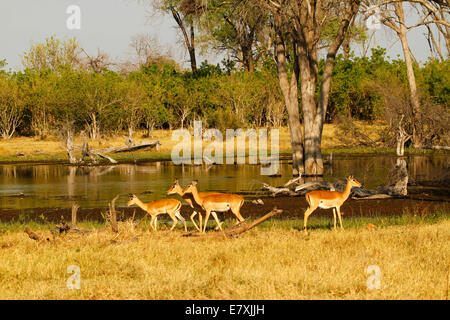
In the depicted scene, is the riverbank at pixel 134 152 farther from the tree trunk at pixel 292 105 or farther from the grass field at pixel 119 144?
the tree trunk at pixel 292 105

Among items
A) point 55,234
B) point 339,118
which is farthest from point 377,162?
point 55,234

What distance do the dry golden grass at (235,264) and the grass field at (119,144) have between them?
97.3 feet

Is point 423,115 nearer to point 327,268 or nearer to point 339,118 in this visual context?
point 339,118

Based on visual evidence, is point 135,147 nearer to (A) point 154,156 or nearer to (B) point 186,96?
(A) point 154,156

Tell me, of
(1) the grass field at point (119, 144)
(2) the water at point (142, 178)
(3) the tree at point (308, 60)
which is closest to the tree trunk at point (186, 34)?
(1) the grass field at point (119, 144)

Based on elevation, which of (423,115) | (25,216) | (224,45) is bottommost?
(25,216)

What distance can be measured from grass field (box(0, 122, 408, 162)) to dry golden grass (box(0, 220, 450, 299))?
97.3 ft

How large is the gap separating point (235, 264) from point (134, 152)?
1409 inches

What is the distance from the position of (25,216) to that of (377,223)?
9686 mm

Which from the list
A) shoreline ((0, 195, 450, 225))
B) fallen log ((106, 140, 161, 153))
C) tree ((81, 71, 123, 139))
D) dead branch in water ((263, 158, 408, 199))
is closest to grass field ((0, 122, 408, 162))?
fallen log ((106, 140, 161, 153))

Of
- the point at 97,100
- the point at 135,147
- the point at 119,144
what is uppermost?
the point at 97,100

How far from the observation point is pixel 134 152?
44.7 meters

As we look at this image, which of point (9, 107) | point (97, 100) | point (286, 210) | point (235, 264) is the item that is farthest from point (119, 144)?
point (235, 264)

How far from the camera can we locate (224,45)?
70188 millimetres
